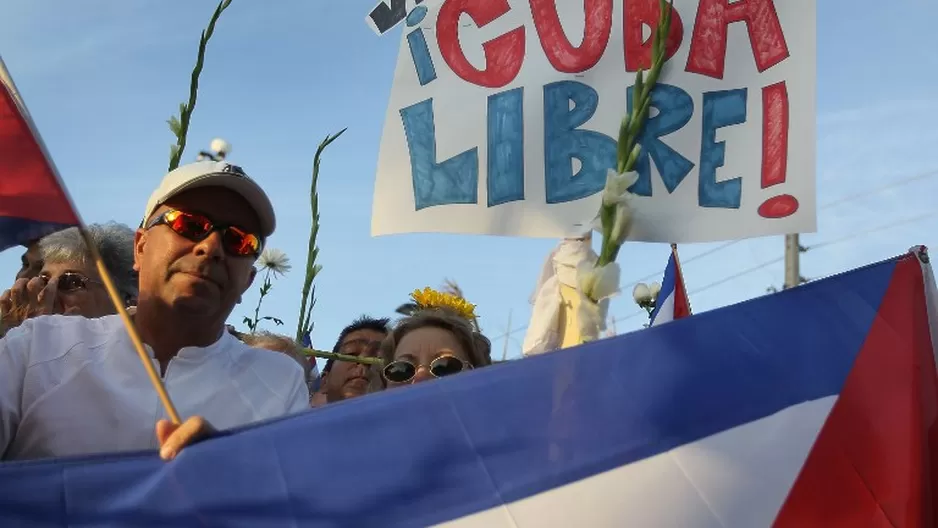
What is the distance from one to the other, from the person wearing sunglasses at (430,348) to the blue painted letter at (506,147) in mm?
398

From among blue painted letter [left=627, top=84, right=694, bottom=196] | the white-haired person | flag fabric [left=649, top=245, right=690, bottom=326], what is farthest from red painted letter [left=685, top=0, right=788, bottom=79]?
the white-haired person

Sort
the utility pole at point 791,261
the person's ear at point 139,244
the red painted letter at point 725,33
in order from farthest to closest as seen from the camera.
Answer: the utility pole at point 791,261, the red painted letter at point 725,33, the person's ear at point 139,244

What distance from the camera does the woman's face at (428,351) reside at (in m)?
3.08

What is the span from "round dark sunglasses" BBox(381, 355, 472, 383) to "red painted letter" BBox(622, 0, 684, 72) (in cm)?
93

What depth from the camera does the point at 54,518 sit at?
1837 mm

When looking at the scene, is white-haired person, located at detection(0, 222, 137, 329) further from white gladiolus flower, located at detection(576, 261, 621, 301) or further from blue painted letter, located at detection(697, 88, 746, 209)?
blue painted letter, located at detection(697, 88, 746, 209)

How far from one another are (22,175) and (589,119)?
4.79ft

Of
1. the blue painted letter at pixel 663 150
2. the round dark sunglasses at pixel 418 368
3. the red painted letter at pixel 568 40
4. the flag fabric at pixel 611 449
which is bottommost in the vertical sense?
the flag fabric at pixel 611 449

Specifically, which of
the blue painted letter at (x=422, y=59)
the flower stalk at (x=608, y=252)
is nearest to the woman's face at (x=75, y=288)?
the blue painted letter at (x=422, y=59)

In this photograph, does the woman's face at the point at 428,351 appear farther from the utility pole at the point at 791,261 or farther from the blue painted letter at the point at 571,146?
the utility pole at the point at 791,261

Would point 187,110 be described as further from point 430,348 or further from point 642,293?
point 642,293

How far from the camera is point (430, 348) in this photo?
123 inches

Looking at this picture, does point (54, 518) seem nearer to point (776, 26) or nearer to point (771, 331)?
point (771, 331)

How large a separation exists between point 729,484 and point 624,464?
19 cm
